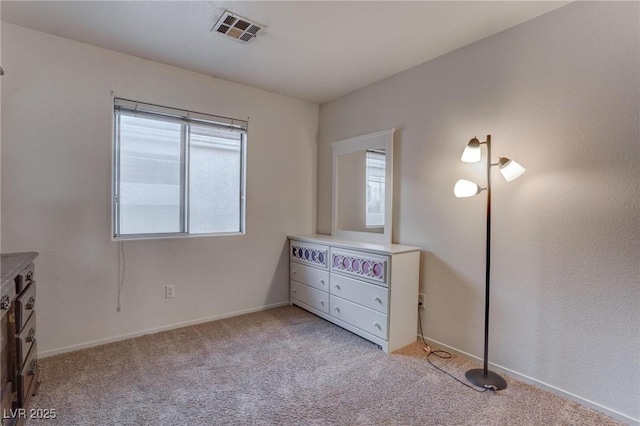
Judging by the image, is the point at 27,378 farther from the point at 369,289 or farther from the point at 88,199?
the point at 369,289

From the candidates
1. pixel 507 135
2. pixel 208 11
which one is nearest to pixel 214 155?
pixel 208 11

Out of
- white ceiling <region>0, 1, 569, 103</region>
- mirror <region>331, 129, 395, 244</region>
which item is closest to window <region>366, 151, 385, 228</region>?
mirror <region>331, 129, 395, 244</region>

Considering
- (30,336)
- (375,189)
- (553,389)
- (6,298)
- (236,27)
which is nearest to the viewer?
(6,298)

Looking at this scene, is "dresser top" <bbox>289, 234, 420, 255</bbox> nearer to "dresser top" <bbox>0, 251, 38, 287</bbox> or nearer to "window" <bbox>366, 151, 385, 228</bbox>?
"window" <bbox>366, 151, 385, 228</bbox>

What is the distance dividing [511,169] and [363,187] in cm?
149

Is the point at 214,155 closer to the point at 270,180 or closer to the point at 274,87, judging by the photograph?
the point at 270,180

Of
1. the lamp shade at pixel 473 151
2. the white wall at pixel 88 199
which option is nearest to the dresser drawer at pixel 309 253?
the white wall at pixel 88 199

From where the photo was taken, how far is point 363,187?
3.29 meters

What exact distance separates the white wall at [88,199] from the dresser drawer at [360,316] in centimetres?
99

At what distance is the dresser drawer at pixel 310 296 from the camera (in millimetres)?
3163

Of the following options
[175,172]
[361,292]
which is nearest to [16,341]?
[175,172]

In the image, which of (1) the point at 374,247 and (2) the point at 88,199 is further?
(1) the point at 374,247

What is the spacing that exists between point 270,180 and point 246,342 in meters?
1.68

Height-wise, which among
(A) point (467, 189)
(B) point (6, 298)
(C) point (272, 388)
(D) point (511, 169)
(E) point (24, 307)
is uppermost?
(D) point (511, 169)
